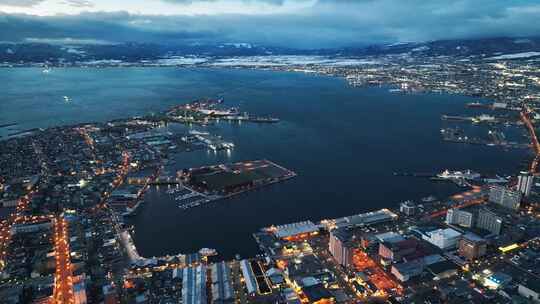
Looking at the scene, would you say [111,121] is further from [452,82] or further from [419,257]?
[452,82]

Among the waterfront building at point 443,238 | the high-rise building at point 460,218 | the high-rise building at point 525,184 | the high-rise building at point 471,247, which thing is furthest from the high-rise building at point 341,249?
the high-rise building at point 525,184

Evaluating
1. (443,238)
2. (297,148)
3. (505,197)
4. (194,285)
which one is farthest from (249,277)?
(297,148)

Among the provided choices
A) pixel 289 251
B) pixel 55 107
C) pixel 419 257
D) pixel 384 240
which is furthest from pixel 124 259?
pixel 55 107

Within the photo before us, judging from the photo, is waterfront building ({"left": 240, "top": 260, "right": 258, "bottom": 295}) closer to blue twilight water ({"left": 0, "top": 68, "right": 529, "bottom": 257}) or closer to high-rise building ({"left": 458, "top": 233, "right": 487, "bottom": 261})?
blue twilight water ({"left": 0, "top": 68, "right": 529, "bottom": 257})

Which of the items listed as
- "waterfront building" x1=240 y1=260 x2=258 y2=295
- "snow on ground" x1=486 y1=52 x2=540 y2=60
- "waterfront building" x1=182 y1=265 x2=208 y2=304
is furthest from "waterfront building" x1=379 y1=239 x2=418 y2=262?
"snow on ground" x1=486 y1=52 x2=540 y2=60

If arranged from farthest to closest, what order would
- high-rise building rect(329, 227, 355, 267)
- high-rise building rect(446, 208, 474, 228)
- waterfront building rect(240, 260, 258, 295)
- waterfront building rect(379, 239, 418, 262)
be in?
1. high-rise building rect(446, 208, 474, 228)
2. waterfront building rect(379, 239, 418, 262)
3. high-rise building rect(329, 227, 355, 267)
4. waterfront building rect(240, 260, 258, 295)

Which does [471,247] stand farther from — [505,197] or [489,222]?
[505,197]
